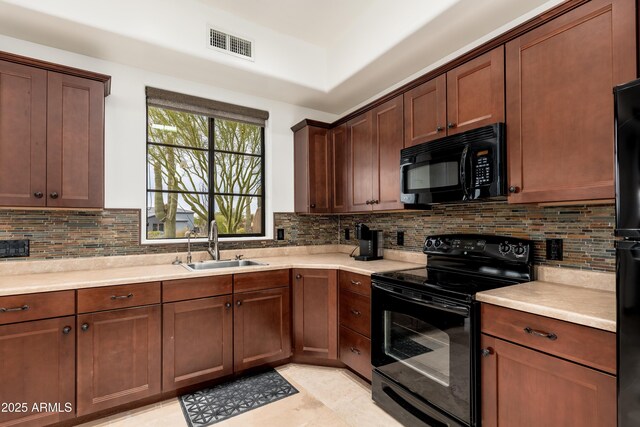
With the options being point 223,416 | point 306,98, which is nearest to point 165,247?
point 223,416

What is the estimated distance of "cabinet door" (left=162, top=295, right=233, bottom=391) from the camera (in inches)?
86.4

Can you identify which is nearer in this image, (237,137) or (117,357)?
(117,357)

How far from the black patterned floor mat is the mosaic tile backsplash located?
3.88 feet

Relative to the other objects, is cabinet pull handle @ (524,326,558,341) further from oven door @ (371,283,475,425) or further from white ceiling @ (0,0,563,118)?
white ceiling @ (0,0,563,118)

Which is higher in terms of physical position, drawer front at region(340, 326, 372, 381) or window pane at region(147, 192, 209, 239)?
window pane at region(147, 192, 209, 239)

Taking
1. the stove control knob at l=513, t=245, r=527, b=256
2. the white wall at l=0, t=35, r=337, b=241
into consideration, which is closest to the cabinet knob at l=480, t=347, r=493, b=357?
the stove control knob at l=513, t=245, r=527, b=256

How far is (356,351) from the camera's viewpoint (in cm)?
246

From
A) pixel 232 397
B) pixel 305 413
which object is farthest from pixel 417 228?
pixel 232 397

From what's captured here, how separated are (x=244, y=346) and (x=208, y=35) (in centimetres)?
249

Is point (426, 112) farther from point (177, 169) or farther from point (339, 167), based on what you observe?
point (177, 169)


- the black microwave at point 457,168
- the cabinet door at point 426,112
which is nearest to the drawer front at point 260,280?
the black microwave at point 457,168

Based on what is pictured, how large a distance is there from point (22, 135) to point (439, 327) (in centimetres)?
278

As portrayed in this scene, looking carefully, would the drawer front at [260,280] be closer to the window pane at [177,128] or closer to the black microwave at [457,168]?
the black microwave at [457,168]

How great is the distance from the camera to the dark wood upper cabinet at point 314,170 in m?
3.28
